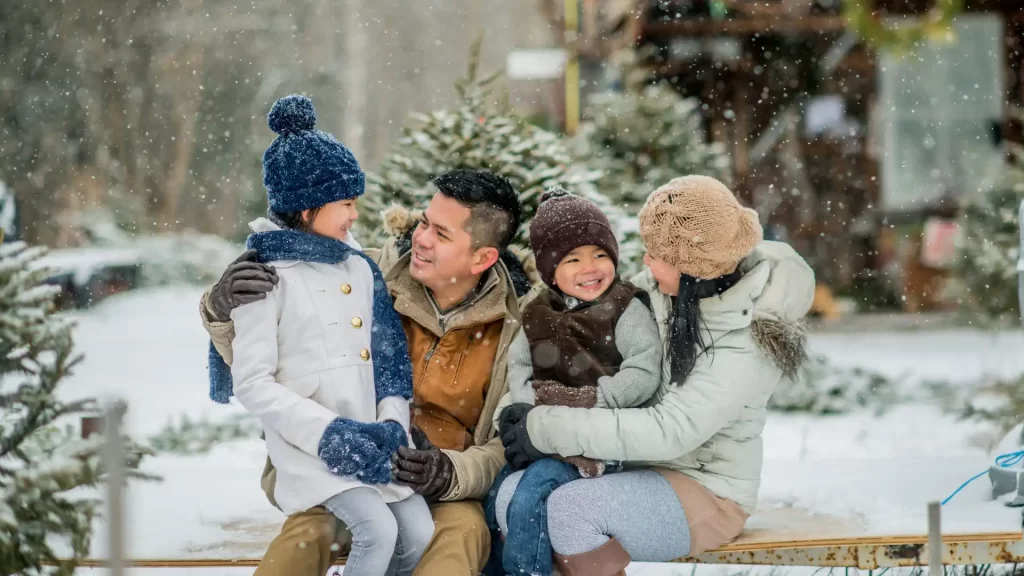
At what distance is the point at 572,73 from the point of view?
41.0ft

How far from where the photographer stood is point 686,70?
1297 centimetres

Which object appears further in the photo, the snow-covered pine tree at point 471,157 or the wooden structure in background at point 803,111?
the wooden structure in background at point 803,111

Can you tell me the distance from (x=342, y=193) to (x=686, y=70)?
1054cm

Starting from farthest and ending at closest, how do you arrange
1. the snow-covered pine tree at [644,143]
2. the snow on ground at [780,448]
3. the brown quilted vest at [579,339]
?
the snow-covered pine tree at [644,143], the snow on ground at [780,448], the brown quilted vest at [579,339]

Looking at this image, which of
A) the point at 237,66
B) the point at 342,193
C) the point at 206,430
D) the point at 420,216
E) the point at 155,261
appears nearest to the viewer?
the point at 342,193

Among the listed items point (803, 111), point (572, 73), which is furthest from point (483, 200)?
point (803, 111)

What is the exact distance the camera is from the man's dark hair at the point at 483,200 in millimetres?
3408

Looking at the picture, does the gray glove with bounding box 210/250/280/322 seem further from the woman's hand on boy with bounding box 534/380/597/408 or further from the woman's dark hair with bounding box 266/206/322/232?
the woman's hand on boy with bounding box 534/380/597/408

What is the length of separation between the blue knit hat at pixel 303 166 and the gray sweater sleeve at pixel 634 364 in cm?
92

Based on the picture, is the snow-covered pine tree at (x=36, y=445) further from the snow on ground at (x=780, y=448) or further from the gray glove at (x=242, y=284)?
the gray glove at (x=242, y=284)

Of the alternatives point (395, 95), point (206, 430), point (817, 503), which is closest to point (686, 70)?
point (395, 95)

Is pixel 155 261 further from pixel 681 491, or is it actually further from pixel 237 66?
pixel 681 491

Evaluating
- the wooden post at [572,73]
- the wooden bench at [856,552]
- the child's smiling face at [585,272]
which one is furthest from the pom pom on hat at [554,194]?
the wooden post at [572,73]

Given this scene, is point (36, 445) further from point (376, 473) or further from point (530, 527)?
point (530, 527)
